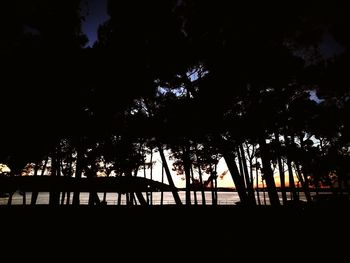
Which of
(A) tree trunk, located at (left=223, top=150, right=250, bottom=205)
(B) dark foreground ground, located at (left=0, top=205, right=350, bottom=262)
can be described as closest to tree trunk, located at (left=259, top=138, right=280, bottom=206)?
(A) tree trunk, located at (left=223, top=150, right=250, bottom=205)

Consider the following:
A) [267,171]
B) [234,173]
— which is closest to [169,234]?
[234,173]

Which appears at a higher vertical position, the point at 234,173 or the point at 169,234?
the point at 234,173

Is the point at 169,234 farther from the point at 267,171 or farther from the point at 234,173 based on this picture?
the point at 267,171

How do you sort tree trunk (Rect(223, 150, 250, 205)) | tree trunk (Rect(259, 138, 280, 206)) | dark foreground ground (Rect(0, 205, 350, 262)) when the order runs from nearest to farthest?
dark foreground ground (Rect(0, 205, 350, 262))
tree trunk (Rect(259, 138, 280, 206))
tree trunk (Rect(223, 150, 250, 205))

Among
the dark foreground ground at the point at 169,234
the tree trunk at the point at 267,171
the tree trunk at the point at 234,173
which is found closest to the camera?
the dark foreground ground at the point at 169,234

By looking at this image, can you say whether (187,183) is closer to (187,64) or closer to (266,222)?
(187,64)

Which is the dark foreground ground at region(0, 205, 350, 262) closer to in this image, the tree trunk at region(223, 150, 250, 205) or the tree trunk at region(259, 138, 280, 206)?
the tree trunk at region(259, 138, 280, 206)

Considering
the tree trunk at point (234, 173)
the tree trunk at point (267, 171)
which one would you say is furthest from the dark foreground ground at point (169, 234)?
the tree trunk at point (234, 173)

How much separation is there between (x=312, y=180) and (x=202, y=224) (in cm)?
2991

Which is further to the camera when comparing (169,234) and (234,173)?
(234,173)

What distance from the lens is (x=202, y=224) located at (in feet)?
26.8

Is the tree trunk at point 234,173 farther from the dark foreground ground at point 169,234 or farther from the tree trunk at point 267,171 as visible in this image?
the dark foreground ground at point 169,234

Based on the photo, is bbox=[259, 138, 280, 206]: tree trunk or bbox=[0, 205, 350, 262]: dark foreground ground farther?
bbox=[259, 138, 280, 206]: tree trunk

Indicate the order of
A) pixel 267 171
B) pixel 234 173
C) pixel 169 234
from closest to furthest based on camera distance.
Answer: pixel 169 234
pixel 267 171
pixel 234 173
